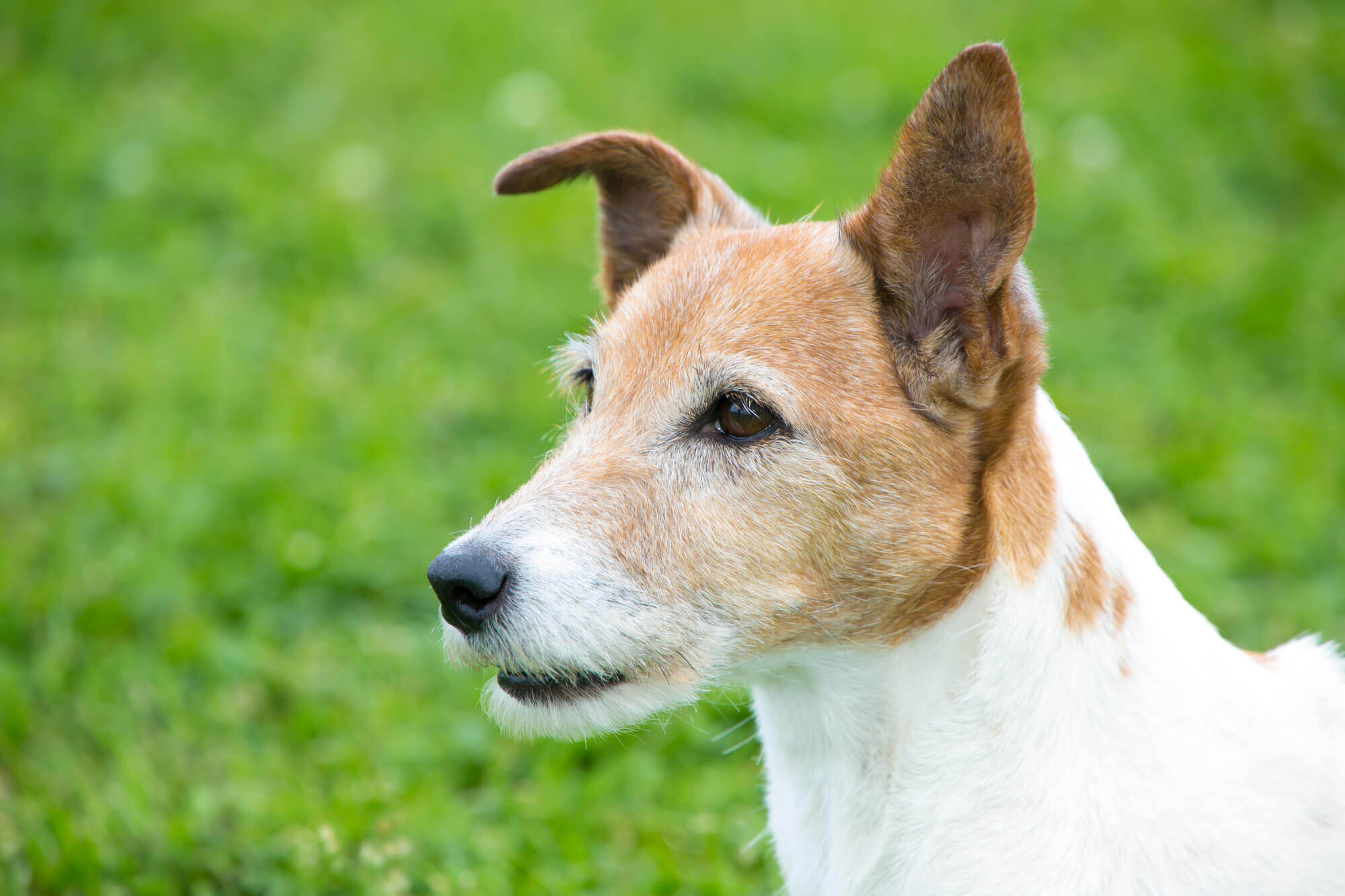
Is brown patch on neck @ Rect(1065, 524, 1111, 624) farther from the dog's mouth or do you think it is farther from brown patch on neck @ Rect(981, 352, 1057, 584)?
the dog's mouth

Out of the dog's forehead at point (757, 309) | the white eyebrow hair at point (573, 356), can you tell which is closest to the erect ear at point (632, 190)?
the white eyebrow hair at point (573, 356)

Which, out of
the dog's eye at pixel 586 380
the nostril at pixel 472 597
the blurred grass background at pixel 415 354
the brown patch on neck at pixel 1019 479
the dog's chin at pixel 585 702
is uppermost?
the brown patch on neck at pixel 1019 479

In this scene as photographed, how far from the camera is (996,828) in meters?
2.27

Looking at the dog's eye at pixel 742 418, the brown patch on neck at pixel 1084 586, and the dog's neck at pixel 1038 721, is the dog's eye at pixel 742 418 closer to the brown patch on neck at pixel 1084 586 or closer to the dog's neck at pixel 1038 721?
the dog's neck at pixel 1038 721

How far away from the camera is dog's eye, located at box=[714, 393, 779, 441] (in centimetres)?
247

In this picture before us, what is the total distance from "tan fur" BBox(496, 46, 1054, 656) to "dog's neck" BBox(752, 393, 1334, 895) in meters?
0.07

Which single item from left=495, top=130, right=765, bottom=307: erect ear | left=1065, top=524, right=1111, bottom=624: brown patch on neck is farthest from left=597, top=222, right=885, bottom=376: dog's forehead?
left=1065, top=524, right=1111, bottom=624: brown patch on neck

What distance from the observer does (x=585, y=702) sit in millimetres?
2477

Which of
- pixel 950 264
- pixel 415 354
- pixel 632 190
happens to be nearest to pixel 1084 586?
pixel 950 264

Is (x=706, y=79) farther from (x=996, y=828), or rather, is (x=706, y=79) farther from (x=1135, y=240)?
(x=996, y=828)

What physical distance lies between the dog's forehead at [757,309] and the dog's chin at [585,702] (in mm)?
724

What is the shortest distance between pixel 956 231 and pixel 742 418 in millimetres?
616

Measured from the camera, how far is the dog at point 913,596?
224cm

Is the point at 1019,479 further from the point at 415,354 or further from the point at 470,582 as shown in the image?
the point at 415,354
